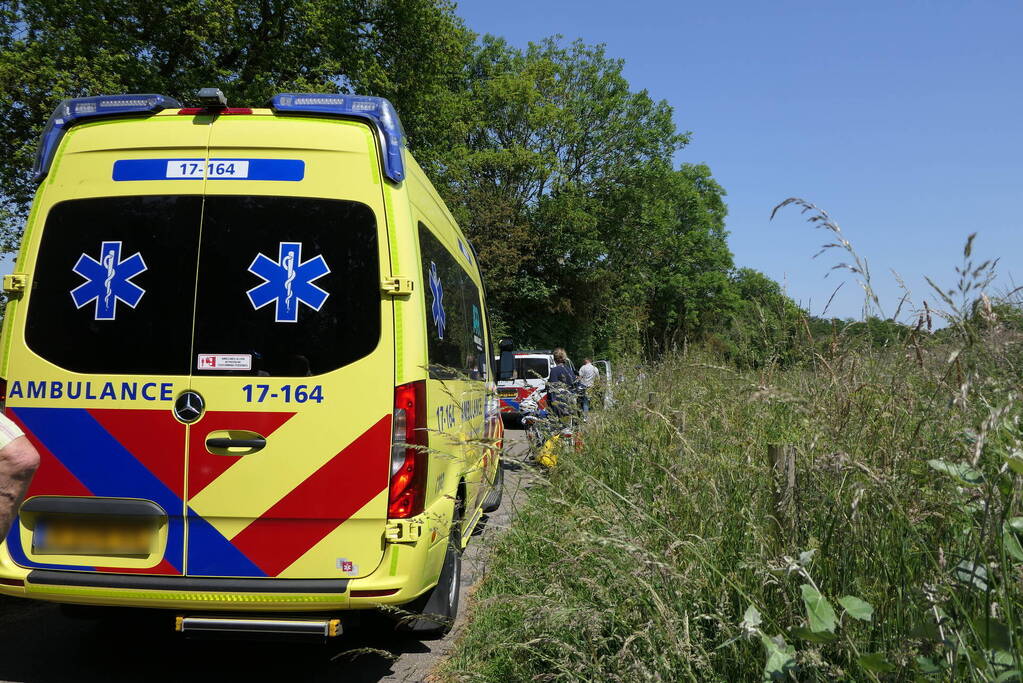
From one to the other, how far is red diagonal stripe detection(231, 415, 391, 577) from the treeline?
205 centimetres

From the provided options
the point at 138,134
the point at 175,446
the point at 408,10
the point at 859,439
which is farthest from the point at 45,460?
the point at 408,10

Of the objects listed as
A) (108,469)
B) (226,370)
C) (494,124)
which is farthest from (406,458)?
(494,124)

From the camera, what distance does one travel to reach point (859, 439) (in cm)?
303

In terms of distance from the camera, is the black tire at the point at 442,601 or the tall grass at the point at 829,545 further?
the black tire at the point at 442,601

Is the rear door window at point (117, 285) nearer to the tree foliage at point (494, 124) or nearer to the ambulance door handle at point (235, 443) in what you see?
the ambulance door handle at point (235, 443)

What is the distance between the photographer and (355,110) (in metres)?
4.02

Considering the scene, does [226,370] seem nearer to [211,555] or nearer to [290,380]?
[290,380]

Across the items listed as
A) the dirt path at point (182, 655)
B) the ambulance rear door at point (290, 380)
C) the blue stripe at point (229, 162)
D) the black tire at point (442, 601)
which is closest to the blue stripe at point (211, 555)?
the ambulance rear door at point (290, 380)

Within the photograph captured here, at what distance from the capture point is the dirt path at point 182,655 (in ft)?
13.8

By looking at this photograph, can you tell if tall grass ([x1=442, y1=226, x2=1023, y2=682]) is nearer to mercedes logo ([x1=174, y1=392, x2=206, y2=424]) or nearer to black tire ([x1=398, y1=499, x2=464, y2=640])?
black tire ([x1=398, y1=499, x2=464, y2=640])

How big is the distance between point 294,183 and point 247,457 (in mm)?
1295

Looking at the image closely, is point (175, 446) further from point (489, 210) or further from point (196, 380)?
point (489, 210)

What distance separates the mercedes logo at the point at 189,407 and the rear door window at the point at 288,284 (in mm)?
122

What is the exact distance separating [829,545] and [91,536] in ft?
10.3
